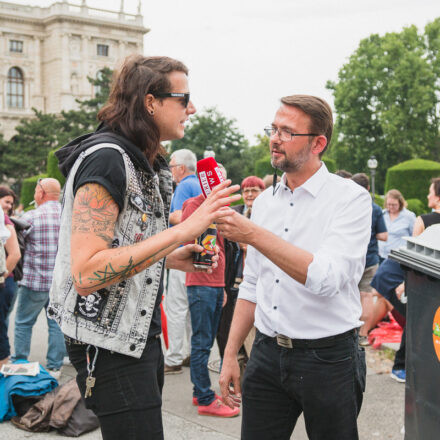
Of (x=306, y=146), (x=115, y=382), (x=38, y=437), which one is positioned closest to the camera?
(x=115, y=382)

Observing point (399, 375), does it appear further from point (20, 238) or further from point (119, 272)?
point (119, 272)

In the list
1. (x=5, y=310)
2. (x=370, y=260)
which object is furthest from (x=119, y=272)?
(x=370, y=260)

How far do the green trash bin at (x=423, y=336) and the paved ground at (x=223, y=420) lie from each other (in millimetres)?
1530

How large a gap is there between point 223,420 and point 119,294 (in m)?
3.01

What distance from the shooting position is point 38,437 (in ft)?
15.0

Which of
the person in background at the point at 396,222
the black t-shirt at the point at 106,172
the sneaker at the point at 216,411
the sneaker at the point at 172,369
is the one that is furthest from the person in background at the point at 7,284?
the person in background at the point at 396,222

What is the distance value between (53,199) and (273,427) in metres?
4.31

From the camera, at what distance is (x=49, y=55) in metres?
64.9

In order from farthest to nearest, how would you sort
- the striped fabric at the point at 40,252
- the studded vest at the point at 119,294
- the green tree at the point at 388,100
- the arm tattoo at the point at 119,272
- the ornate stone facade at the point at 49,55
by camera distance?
the ornate stone facade at the point at 49,55
the green tree at the point at 388,100
the striped fabric at the point at 40,252
the studded vest at the point at 119,294
the arm tattoo at the point at 119,272

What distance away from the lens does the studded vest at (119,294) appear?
214 centimetres

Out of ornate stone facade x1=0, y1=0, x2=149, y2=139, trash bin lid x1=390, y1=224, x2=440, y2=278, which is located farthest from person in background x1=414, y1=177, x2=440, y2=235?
ornate stone facade x1=0, y1=0, x2=149, y2=139

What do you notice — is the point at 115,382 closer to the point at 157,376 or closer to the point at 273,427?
the point at 157,376

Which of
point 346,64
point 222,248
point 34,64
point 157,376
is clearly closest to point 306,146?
point 157,376

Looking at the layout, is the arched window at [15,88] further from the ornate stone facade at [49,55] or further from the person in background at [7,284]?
the person in background at [7,284]
